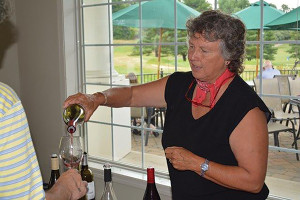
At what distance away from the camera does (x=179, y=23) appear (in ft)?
8.36

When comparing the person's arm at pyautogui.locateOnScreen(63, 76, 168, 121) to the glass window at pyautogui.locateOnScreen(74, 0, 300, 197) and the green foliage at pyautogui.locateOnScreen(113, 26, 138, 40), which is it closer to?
the glass window at pyautogui.locateOnScreen(74, 0, 300, 197)

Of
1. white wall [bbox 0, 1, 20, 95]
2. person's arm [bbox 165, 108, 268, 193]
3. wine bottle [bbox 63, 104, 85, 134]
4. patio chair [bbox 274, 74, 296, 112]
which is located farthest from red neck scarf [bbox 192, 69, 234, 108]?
white wall [bbox 0, 1, 20, 95]

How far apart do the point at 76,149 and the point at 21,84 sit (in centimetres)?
188

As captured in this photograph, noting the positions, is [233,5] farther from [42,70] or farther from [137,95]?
[42,70]

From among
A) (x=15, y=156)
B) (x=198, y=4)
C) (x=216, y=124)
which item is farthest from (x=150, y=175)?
(x=198, y=4)

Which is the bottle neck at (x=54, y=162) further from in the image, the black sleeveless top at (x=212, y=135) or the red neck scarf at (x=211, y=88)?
the red neck scarf at (x=211, y=88)

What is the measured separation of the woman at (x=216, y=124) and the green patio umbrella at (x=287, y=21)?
0.82 m

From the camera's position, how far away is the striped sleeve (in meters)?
0.91

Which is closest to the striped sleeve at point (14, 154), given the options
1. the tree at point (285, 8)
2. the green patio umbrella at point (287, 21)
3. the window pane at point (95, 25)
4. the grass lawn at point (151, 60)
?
the grass lawn at point (151, 60)

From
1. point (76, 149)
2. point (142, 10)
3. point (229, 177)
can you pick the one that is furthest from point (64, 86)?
point (229, 177)

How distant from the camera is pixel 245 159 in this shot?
1.39 meters

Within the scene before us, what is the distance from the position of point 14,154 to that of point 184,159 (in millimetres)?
680

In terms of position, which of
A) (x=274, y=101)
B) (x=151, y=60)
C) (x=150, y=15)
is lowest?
(x=274, y=101)

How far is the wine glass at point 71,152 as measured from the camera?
142cm
